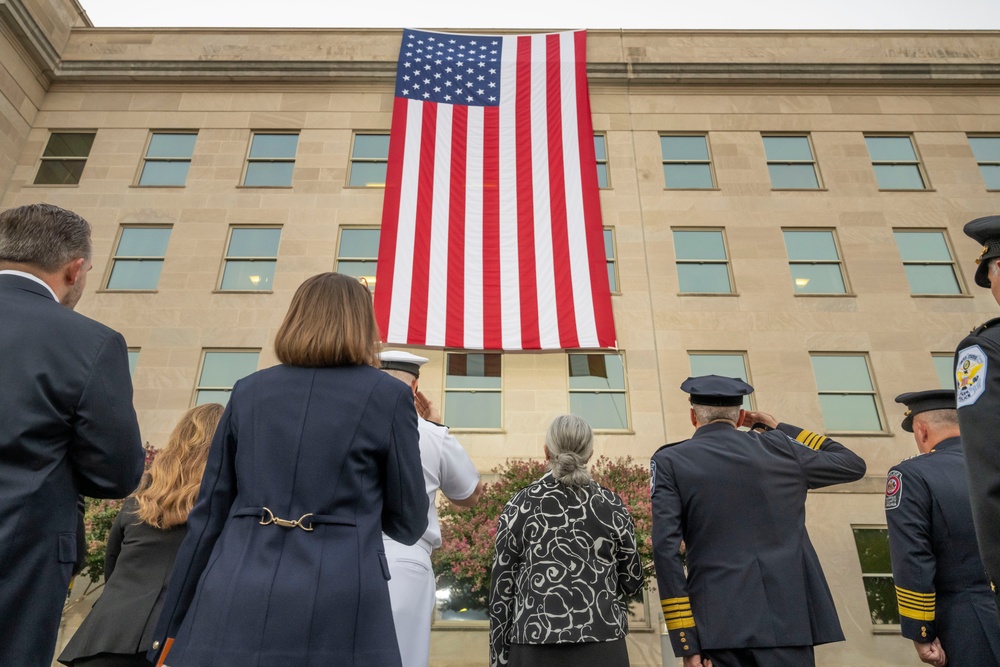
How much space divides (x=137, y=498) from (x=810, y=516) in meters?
13.5

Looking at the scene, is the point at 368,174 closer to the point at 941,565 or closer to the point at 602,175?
the point at 602,175

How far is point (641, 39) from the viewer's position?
1922cm

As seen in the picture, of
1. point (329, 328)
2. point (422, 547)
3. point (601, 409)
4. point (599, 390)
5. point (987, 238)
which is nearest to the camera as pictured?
point (329, 328)

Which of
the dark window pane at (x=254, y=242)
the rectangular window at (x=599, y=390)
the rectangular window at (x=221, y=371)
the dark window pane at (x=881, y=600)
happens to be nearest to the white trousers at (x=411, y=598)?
the rectangular window at (x=599, y=390)

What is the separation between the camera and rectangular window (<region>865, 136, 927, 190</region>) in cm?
1703

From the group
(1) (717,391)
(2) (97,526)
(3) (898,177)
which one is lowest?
(2) (97,526)

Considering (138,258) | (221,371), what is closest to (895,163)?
(221,371)

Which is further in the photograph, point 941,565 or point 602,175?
point 602,175

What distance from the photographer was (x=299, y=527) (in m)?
Result: 2.01

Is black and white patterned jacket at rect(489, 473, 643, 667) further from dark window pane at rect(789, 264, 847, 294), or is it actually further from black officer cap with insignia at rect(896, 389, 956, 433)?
dark window pane at rect(789, 264, 847, 294)

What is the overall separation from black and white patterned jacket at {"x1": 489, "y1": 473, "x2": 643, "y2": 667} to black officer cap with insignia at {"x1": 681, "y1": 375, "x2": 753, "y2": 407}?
900 millimetres

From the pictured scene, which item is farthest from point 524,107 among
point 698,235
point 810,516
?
point 810,516

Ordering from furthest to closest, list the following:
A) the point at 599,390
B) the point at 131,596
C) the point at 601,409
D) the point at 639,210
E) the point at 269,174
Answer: the point at 269,174, the point at 639,210, the point at 599,390, the point at 601,409, the point at 131,596

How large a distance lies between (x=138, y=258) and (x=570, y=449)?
15.5 metres
